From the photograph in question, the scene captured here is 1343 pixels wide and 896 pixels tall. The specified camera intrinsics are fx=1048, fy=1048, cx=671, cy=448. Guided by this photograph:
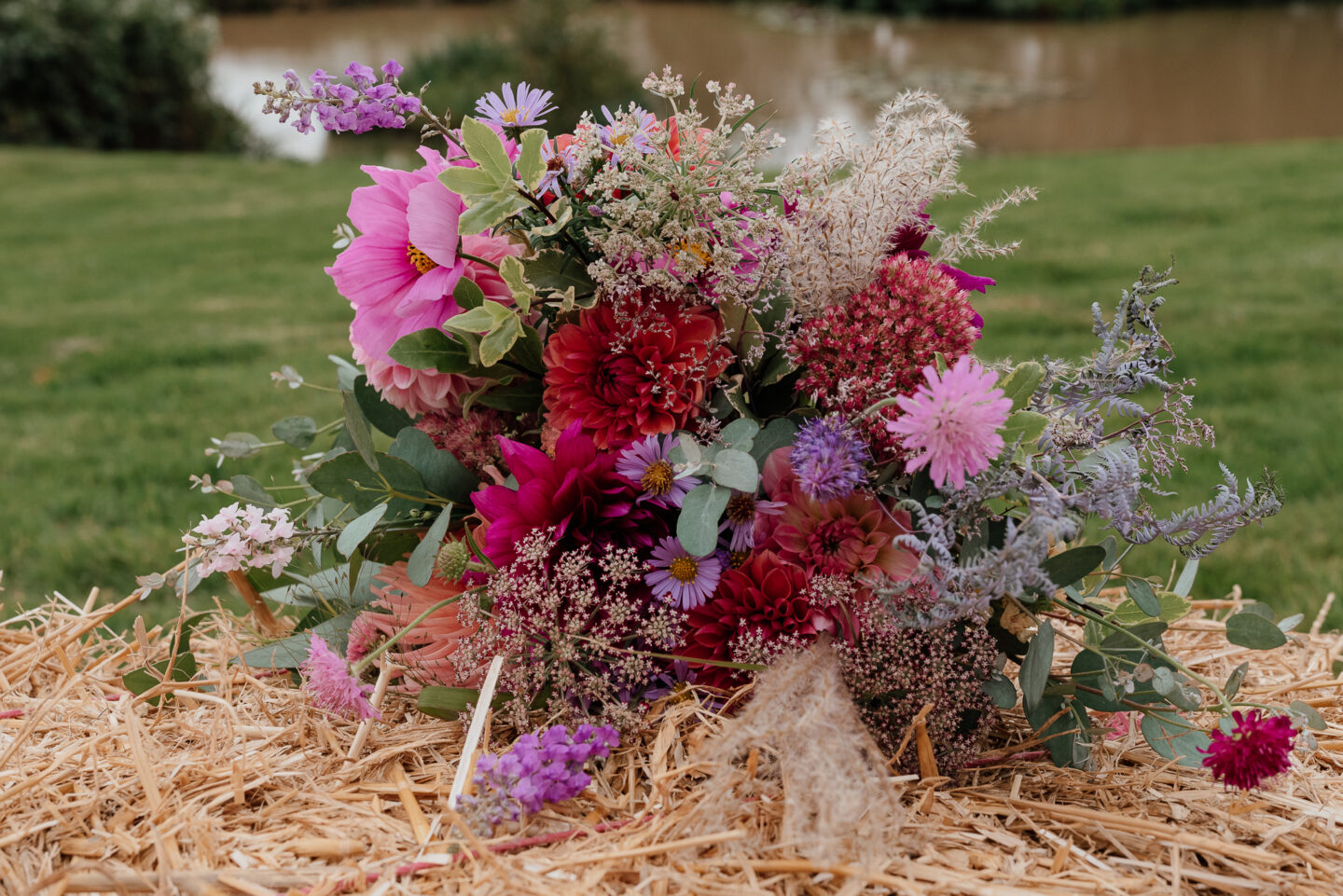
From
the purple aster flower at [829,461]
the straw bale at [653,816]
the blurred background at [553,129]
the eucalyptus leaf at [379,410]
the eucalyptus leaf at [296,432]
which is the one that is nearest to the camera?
the straw bale at [653,816]

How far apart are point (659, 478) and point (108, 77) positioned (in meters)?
12.0

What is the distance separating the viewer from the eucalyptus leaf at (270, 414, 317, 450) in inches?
73.0

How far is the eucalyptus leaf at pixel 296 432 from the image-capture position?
186cm

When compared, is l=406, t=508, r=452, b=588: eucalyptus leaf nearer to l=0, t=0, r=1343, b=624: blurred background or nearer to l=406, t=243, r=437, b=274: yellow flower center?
l=406, t=243, r=437, b=274: yellow flower center

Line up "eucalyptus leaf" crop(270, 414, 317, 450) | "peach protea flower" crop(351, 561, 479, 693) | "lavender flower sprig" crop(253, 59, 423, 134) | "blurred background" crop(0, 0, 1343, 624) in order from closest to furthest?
"lavender flower sprig" crop(253, 59, 423, 134), "peach protea flower" crop(351, 561, 479, 693), "eucalyptus leaf" crop(270, 414, 317, 450), "blurred background" crop(0, 0, 1343, 624)

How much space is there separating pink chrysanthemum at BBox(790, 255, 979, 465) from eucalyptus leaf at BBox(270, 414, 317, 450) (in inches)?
38.3

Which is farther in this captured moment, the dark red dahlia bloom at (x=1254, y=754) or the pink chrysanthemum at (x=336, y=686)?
the pink chrysanthemum at (x=336, y=686)

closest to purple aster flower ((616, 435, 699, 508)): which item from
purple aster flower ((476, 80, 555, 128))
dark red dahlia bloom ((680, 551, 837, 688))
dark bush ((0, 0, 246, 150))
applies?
dark red dahlia bloom ((680, 551, 837, 688))

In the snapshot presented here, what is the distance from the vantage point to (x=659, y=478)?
53.4 inches

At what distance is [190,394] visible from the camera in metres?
4.30

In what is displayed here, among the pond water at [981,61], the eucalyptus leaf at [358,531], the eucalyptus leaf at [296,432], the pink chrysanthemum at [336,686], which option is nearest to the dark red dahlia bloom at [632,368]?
the eucalyptus leaf at [358,531]

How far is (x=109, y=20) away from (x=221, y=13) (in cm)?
988

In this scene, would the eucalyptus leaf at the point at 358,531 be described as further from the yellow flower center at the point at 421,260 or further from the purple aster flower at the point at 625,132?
the purple aster flower at the point at 625,132

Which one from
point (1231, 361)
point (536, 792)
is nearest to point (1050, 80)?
point (1231, 361)
